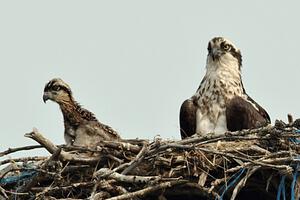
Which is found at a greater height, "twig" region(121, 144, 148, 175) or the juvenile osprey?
the juvenile osprey

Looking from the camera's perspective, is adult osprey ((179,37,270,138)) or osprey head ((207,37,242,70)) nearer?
adult osprey ((179,37,270,138))

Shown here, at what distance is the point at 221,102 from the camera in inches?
405

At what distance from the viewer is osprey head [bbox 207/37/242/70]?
1077 cm

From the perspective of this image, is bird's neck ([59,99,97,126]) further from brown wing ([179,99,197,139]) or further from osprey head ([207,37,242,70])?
osprey head ([207,37,242,70])

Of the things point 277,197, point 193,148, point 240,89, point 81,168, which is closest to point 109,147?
point 81,168

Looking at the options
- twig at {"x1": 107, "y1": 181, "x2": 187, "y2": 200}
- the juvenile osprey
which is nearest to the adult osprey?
the juvenile osprey

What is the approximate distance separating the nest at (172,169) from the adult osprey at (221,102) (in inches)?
52.2

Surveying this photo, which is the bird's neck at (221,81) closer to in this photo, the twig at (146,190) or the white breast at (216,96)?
the white breast at (216,96)

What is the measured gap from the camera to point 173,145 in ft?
26.5

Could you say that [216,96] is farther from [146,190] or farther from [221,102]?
[146,190]

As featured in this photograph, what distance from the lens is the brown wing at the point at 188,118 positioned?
10.3 metres

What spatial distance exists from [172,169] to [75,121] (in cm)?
220

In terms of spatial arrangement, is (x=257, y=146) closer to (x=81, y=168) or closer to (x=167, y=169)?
(x=167, y=169)

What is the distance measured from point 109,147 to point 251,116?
205 centimetres
